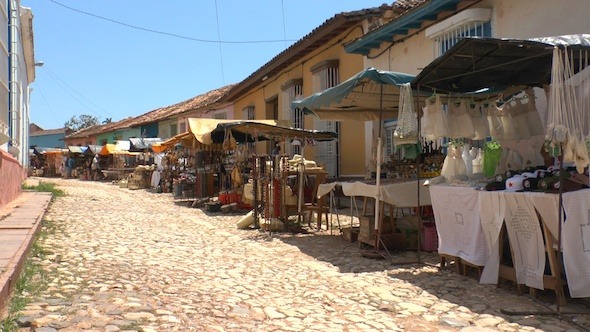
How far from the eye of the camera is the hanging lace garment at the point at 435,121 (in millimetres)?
5957

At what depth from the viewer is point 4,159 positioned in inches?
352

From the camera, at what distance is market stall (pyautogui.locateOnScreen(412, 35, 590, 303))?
421 cm

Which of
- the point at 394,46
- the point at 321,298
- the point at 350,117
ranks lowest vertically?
the point at 321,298

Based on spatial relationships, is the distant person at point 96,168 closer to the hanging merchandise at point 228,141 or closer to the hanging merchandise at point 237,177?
the hanging merchandise at point 237,177

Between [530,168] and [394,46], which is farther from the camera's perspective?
[394,46]

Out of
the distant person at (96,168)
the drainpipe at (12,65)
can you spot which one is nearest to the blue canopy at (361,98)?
the drainpipe at (12,65)

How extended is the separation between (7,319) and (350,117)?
19.4 feet

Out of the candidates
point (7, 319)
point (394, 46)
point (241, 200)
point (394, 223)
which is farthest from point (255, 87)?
point (7, 319)

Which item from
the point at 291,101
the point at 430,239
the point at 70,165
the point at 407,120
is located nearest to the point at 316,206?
the point at 430,239

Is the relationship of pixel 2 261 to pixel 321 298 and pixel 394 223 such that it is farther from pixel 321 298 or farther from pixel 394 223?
pixel 394 223

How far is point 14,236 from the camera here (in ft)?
20.4

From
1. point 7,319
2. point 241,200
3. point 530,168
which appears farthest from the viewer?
point 241,200

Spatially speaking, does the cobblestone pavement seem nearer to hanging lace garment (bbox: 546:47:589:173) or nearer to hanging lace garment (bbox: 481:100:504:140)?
hanging lace garment (bbox: 546:47:589:173)

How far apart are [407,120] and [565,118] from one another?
2.14 meters
